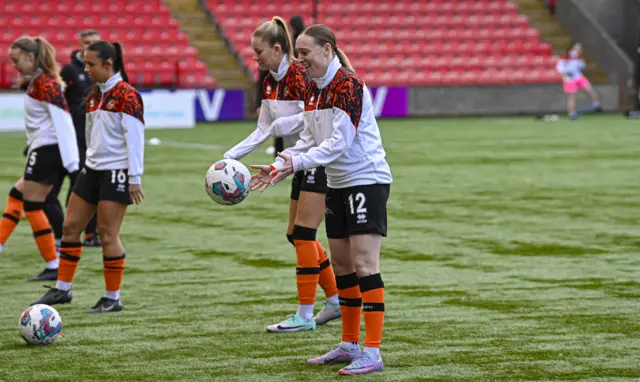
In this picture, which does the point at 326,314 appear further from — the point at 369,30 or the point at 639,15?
the point at 639,15

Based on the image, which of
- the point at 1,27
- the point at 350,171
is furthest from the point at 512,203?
the point at 1,27

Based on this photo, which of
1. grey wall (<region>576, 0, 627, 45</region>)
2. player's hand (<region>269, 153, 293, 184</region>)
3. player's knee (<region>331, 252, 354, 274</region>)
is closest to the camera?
player's hand (<region>269, 153, 293, 184</region>)

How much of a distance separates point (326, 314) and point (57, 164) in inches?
117

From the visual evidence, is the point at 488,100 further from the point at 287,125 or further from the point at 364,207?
the point at 364,207

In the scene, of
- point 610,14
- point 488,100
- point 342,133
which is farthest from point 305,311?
point 610,14

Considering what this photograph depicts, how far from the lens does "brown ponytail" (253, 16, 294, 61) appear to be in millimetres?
7301

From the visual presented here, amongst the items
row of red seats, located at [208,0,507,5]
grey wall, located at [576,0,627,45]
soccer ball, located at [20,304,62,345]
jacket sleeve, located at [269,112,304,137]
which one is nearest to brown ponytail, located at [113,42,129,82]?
jacket sleeve, located at [269,112,304,137]

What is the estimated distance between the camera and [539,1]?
39.2 m

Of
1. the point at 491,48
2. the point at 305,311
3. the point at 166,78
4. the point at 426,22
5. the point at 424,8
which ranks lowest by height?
the point at 491,48

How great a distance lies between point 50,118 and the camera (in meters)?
9.24

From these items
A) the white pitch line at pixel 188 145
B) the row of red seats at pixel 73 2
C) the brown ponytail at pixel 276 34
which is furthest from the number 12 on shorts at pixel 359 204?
the row of red seats at pixel 73 2

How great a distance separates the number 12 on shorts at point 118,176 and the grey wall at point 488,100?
84.0ft

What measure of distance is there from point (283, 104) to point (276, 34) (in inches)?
18.2

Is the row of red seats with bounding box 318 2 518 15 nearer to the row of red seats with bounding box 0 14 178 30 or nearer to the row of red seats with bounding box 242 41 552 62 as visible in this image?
the row of red seats with bounding box 242 41 552 62
